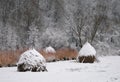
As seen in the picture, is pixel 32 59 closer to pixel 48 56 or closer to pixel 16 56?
pixel 16 56

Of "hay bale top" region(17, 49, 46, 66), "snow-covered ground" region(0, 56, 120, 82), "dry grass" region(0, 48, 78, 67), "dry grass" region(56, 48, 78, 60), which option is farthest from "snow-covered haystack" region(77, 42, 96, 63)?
"hay bale top" region(17, 49, 46, 66)

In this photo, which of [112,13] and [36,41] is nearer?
[36,41]

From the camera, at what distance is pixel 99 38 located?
131ft

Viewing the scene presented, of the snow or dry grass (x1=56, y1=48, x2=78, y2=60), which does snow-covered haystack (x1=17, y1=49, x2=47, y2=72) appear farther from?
dry grass (x1=56, y1=48, x2=78, y2=60)

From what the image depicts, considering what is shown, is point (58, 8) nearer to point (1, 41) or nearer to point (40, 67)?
point (1, 41)

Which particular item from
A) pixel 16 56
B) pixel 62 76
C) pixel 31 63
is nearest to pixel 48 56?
pixel 16 56

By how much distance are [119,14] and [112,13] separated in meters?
1.24

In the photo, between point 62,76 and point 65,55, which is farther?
point 65,55

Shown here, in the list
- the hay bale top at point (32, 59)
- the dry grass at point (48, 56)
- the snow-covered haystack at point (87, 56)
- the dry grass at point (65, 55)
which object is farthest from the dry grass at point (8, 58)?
the dry grass at point (65, 55)

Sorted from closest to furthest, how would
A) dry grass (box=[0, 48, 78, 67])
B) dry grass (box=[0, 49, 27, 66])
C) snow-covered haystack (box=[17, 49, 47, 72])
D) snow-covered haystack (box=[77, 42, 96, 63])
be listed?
1. snow-covered haystack (box=[17, 49, 47, 72])
2. dry grass (box=[0, 49, 27, 66])
3. dry grass (box=[0, 48, 78, 67])
4. snow-covered haystack (box=[77, 42, 96, 63])

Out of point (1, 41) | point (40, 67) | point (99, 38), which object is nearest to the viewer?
point (40, 67)

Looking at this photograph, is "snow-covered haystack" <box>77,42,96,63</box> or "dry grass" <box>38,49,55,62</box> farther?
"dry grass" <box>38,49,55,62</box>

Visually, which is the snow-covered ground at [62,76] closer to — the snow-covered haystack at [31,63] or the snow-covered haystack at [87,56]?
the snow-covered haystack at [31,63]

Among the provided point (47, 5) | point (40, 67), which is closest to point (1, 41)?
point (47, 5)
